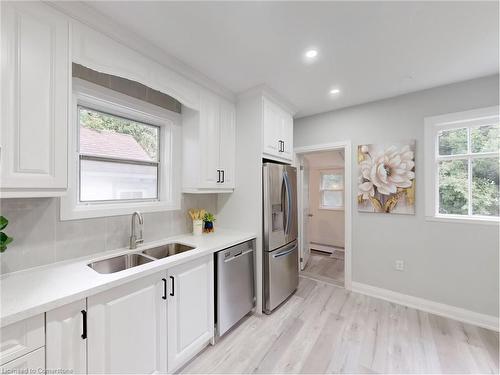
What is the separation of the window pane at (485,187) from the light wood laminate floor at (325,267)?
1853 mm

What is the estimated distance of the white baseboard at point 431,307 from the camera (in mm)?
2121

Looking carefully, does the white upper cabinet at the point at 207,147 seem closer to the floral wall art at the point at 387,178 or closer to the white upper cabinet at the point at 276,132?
the white upper cabinet at the point at 276,132

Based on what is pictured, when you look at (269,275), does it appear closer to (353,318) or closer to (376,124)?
(353,318)

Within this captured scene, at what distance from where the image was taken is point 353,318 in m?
2.29

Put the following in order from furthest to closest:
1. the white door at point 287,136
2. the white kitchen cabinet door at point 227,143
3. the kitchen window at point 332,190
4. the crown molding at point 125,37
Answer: the kitchen window at point 332,190, the white door at point 287,136, the white kitchen cabinet door at point 227,143, the crown molding at point 125,37

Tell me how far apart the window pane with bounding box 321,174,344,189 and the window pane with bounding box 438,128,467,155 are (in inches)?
96.0

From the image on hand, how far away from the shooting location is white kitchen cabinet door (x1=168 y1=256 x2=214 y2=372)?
1.54m

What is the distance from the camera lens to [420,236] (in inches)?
97.7

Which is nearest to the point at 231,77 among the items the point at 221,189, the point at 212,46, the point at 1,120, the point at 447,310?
the point at 212,46


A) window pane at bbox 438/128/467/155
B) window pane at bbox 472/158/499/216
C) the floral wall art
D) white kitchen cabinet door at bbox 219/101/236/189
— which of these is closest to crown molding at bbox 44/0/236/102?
white kitchen cabinet door at bbox 219/101/236/189

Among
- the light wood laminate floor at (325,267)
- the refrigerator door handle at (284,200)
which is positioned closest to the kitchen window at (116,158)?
the refrigerator door handle at (284,200)

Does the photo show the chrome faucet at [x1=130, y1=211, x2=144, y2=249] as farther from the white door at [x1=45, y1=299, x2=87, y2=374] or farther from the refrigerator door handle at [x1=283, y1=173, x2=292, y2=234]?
the refrigerator door handle at [x1=283, y1=173, x2=292, y2=234]

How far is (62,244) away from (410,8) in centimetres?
286

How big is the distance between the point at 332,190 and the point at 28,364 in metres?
5.08
